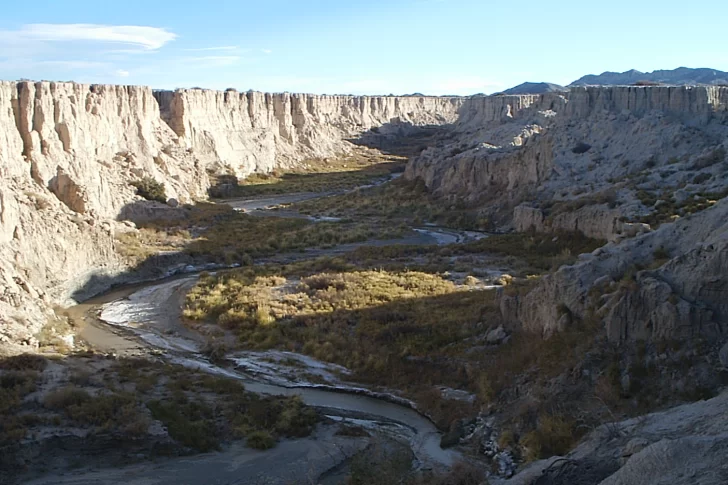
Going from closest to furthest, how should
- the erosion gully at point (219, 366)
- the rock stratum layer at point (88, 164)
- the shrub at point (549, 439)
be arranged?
1. the shrub at point (549, 439)
2. the erosion gully at point (219, 366)
3. the rock stratum layer at point (88, 164)

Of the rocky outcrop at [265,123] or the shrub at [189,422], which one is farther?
the rocky outcrop at [265,123]

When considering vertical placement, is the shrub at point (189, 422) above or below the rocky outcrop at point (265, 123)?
below

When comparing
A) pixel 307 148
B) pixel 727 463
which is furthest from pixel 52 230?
pixel 307 148

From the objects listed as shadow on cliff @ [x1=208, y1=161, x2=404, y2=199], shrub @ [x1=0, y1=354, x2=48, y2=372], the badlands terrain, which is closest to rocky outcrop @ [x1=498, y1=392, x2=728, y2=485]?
the badlands terrain

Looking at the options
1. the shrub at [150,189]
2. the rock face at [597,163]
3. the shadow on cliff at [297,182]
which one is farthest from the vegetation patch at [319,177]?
the rock face at [597,163]

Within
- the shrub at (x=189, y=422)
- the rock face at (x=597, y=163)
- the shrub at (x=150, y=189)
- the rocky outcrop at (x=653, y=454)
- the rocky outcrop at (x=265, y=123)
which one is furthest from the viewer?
the rocky outcrop at (x=265, y=123)

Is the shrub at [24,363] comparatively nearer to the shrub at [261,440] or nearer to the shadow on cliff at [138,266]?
the shrub at [261,440]

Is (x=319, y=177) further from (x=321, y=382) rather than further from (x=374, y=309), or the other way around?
(x=321, y=382)
